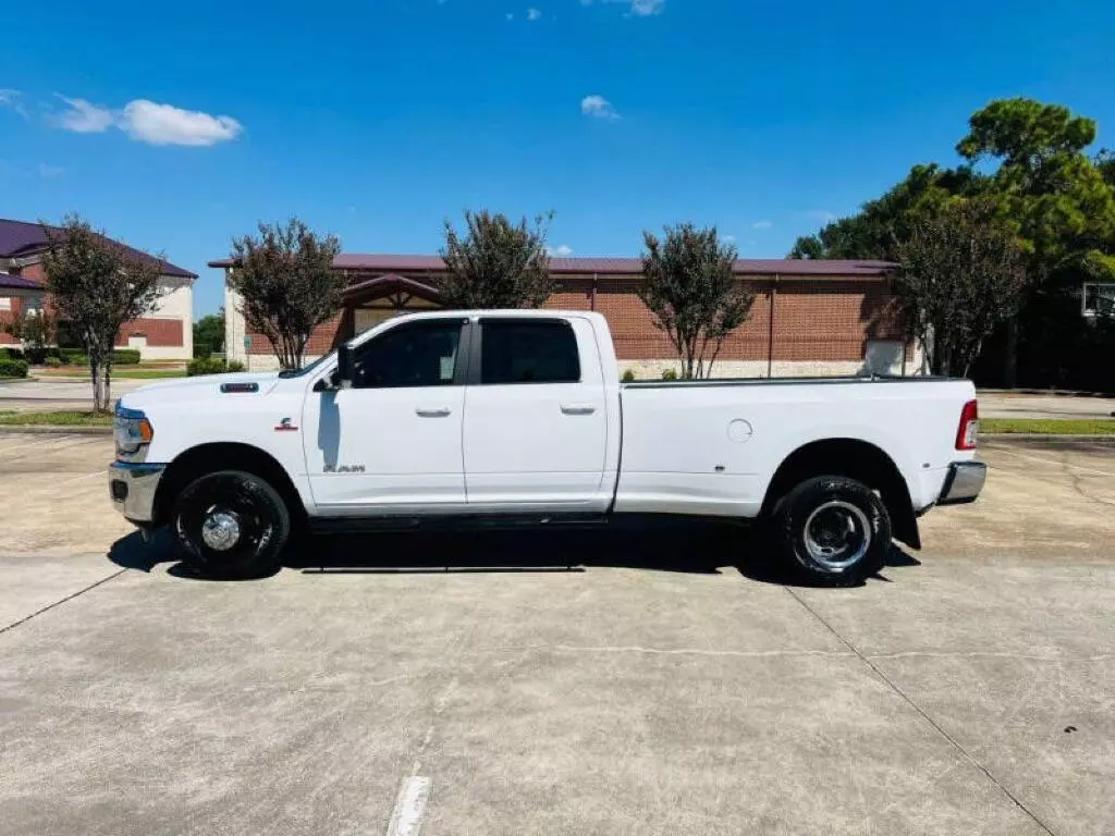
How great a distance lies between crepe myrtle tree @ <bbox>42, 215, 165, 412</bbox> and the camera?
674 inches

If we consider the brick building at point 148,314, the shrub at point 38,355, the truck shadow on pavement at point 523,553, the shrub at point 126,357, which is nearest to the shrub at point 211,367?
the shrub at point 38,355

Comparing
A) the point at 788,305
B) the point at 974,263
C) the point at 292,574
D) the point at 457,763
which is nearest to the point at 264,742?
the point at 457,763

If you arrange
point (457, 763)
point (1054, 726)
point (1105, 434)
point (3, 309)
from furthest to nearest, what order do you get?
point (3, 309), point (1105, 434), point (1054, 726), point (457, 763)

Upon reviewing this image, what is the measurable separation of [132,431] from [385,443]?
1.82m

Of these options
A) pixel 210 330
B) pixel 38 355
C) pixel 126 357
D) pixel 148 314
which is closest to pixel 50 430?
pixel 38 355

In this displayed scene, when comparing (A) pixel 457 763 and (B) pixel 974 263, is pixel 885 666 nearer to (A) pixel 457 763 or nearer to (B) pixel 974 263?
(A) pixel 457 763

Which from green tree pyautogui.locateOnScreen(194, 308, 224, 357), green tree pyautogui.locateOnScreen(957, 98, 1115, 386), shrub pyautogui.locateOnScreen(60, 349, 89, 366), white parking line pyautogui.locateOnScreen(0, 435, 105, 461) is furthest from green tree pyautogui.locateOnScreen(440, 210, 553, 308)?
green tree pyautogui.locateOnScreen(194, 308, 224, 357)

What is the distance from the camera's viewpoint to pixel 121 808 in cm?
309

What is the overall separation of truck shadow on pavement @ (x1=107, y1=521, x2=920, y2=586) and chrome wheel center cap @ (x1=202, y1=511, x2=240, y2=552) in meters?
0.37

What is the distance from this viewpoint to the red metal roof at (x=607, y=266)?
34.1 meters

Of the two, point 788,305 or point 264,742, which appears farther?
point 788,305

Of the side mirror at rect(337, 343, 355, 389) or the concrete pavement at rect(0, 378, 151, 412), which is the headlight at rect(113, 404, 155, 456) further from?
the concrete pavement at rect(0, 378, 151, 412)

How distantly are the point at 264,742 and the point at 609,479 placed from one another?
3.11 m

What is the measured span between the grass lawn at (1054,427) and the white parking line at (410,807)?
1664cm
